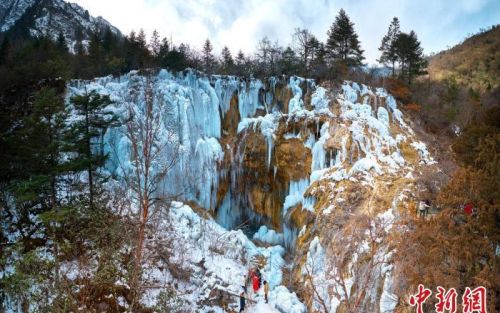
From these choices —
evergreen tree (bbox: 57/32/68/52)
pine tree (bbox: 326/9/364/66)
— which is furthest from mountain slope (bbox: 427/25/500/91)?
evergreen tree (bbox: 57/32/68/52)

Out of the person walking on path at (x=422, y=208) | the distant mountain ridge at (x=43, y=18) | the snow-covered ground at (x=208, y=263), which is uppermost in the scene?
the distant mountain ridge at (x=43, y=18)

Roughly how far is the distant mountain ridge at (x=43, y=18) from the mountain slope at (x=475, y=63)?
170ft

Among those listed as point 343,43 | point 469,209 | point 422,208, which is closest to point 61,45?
point 343,43

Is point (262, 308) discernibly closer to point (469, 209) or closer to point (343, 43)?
point (469, 209)

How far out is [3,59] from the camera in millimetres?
23516

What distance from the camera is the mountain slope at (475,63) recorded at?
106 feet

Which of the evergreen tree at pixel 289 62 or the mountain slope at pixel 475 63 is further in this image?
the mountain slope at pixel 475 63

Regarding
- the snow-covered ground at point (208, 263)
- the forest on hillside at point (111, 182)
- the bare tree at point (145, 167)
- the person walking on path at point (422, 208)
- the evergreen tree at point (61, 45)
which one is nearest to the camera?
the bare tree at point (145, 167)

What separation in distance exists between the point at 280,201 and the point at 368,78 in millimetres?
Result: 10743

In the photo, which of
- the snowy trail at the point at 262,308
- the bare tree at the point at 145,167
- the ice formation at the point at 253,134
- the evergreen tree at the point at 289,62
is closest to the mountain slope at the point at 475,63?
the evergreen tree at the point at 289,62

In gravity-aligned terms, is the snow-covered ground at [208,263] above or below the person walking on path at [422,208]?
below

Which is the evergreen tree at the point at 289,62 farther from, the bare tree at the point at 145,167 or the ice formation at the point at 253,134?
the bare tree at the point at 145,167

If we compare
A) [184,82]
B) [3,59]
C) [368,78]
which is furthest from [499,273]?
[3,59]

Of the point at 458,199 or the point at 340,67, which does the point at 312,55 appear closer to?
the point at 340,67
